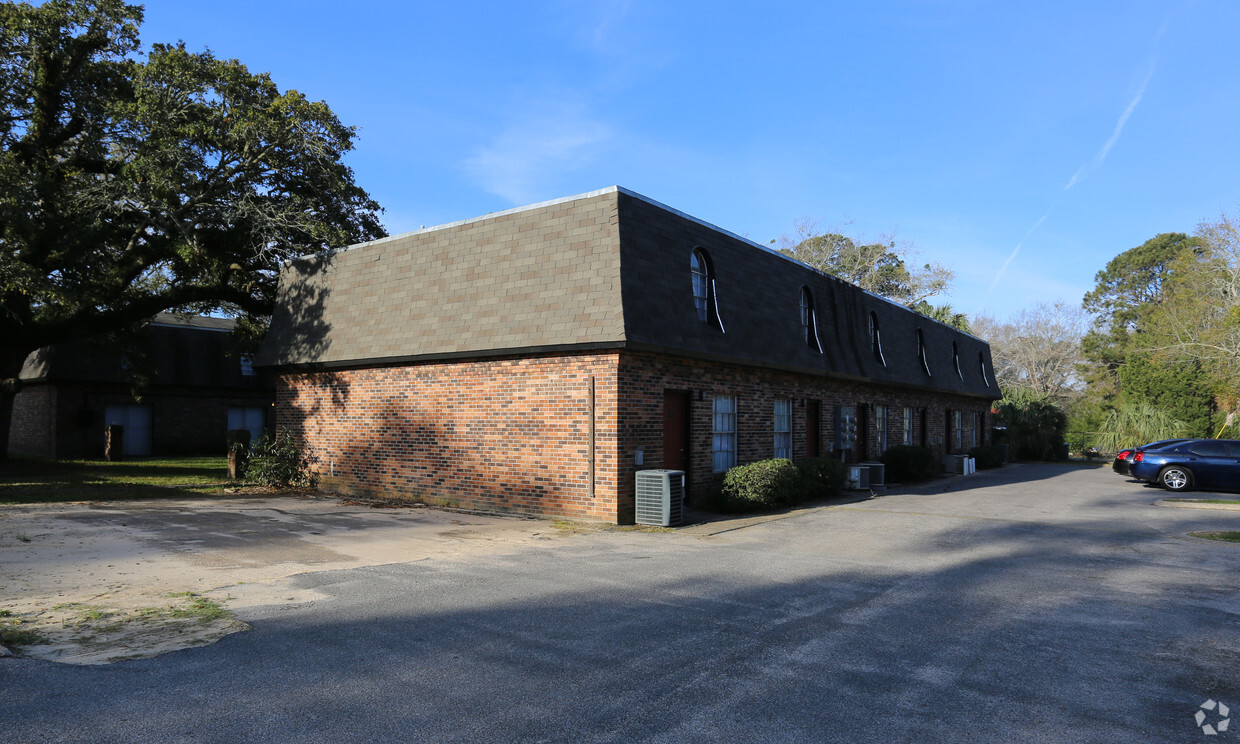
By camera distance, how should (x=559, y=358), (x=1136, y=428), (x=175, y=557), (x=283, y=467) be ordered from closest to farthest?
(x=175, y=557) < (x=559, y=358) < (x=283, y=467) < (x=1136, y=428)

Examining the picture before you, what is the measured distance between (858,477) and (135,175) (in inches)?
811

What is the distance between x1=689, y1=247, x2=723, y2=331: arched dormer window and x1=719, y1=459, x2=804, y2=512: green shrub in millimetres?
3057

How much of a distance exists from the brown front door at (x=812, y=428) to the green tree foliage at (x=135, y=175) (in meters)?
13.7

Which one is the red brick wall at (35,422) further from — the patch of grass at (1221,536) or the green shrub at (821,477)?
the patch of grass at (1221,536)

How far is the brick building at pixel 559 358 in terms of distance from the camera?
507 inches

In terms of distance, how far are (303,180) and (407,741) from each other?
2023 cm

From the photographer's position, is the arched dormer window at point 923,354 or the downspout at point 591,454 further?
Result: the arched dormer window at point 923,354

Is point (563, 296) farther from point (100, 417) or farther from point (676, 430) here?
point (100, 417)

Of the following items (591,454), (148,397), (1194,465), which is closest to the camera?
(591,454)

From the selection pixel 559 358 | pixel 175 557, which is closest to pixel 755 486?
pixel 559 358

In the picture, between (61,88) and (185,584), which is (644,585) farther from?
(61,88)

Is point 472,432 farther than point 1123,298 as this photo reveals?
No

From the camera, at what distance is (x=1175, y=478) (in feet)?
64.5

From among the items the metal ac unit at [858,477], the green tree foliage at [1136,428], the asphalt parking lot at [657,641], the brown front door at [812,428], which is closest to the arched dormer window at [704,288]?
the asphalt parking lot at [657,641]
